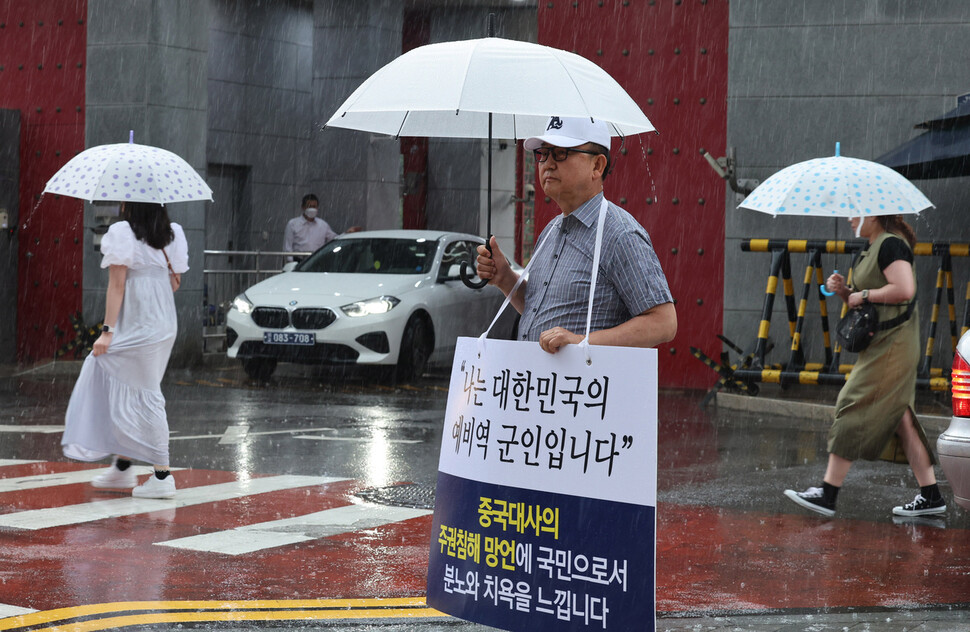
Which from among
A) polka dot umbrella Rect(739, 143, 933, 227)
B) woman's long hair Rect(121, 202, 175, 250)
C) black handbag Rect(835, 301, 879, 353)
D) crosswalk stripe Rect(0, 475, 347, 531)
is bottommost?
crosswalk stripe Rect(0, 475, 347, 531)

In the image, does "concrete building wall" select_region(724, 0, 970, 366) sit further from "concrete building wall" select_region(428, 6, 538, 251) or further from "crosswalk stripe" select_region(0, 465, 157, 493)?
"concrete building wall" select_region(428, 6, 538, 251)

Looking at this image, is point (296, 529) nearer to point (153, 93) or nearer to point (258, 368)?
point (258, 368)

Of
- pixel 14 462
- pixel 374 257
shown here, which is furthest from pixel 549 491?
pixel 374 257

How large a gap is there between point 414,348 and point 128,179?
7.60 metres

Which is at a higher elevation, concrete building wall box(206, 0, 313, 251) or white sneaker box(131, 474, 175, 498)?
concrete building wall box(206, 0, 313, 251)

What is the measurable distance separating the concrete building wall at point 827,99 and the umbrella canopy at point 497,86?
9.71 m

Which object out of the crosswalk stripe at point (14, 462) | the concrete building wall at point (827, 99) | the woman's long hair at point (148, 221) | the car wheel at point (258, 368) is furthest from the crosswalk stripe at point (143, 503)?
the concrete building wall at point (827, 99)

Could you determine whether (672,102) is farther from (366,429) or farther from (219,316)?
(219,316)

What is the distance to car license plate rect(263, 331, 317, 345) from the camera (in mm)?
15039

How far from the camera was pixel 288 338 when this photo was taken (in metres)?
15.1

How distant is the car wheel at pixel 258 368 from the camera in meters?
16.0

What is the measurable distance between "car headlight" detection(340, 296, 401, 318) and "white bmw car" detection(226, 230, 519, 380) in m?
0.01

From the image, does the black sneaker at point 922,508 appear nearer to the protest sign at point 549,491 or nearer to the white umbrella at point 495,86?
the white umbrella at point 495,86

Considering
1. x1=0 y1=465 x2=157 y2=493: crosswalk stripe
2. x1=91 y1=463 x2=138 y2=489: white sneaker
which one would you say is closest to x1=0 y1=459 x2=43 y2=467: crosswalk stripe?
x1=0 y1=465 x2=157 y2=493: crosswalk stripe
